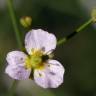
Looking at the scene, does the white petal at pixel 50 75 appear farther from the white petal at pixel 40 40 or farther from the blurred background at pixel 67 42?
the blurred background at pixel 67 42

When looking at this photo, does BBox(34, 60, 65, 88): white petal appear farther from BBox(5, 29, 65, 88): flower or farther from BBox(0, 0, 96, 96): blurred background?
BBox(0, 0, 96, 96): blurred background

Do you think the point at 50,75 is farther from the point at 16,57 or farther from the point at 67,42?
Answer: the point at 67,42

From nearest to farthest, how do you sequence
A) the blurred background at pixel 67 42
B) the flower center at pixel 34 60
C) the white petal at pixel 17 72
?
the white petal at pixel 17 72 → the flower center at pixel 34 60 → the blurred background at pixel 67 42

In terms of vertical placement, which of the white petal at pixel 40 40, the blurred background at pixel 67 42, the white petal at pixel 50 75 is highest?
the blurred background at pixel 67 42

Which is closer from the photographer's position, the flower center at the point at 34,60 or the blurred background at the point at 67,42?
the flower center at the point at 34,60

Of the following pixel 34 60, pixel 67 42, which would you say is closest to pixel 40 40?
pixel 34 60

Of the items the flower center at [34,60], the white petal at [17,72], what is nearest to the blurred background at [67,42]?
the flower center at [34,60]

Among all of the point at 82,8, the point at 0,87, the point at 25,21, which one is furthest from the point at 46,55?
the point at 82,8

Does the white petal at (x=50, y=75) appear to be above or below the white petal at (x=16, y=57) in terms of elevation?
below

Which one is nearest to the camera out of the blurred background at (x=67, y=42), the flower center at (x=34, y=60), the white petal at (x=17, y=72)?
the white petal at (x=17, y=72)
